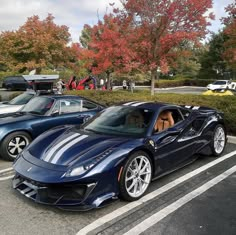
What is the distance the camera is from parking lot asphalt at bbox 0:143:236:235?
10.9 feet

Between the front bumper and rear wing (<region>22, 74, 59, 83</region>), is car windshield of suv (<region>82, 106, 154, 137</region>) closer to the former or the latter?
the front bumper

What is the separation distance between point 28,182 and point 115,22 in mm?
9468

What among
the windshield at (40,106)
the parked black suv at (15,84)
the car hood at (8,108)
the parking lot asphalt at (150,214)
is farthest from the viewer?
the parked black suv at (15,84)

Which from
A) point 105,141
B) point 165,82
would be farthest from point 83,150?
point 165,82

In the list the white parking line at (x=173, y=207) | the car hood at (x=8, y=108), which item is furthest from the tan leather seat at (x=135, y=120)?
the car hood at (x=8, y=108)

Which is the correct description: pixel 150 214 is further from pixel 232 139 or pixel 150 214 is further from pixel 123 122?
pixel 232 139

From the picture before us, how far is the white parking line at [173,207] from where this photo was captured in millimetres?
3352

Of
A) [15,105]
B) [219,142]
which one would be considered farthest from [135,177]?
[15,105]

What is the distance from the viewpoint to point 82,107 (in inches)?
287

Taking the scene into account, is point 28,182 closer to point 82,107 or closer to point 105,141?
point 105,141

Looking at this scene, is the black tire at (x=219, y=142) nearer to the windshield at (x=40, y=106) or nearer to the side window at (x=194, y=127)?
the side window at (x=194, y=127)

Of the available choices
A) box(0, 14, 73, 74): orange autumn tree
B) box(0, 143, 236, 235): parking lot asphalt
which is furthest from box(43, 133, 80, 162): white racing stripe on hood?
box(0, 14, 73, 74): orange autumn tree

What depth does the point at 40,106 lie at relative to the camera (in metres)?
6.93

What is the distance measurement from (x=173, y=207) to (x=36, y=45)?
15.6 meters
